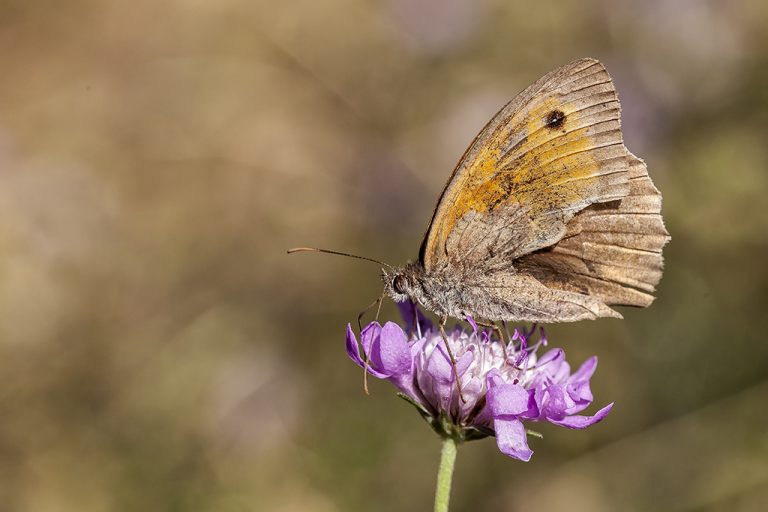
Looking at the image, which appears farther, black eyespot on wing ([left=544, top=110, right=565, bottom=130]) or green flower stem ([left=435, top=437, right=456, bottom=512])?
black eyespot on wing ([left=544, top=110, right=565, bottom=130])

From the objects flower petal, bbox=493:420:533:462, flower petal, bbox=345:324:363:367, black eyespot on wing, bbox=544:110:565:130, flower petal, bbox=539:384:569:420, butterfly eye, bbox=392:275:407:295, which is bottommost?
flower petal, bbox=493:420:533:462

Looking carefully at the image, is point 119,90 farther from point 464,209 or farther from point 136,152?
point 464,209

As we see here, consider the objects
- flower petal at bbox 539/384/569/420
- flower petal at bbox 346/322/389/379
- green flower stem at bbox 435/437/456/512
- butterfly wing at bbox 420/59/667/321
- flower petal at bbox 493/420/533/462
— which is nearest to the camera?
green flower stem at bbox 435/437/456/512

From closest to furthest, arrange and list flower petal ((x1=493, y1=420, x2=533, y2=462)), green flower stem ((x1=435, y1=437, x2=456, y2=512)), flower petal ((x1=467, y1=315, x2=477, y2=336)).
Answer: green flower stem ((x1=435, y1=437, x2=456, y2=512)) < flower petal ((x1=493, y1=420, x2=533, y2=462)) < flower petal ((x1=467, y1=315, x2=477, y2=336))

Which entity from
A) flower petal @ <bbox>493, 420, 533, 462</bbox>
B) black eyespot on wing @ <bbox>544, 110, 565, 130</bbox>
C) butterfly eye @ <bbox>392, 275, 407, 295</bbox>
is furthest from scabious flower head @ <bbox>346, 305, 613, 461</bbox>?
black eyespot on wing @ <bbox>544, 110, 565, 130</bbox>

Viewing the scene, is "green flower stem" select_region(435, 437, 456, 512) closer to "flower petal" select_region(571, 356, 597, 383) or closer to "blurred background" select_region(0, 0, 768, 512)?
"flower petal" select_region(571, 356, 597, 383)

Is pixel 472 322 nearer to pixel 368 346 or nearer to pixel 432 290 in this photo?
pixel 432 290

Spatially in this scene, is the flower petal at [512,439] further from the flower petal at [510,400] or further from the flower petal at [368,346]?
the flower petal at [368,346]


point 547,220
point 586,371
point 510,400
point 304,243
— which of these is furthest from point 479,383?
point 304,243
